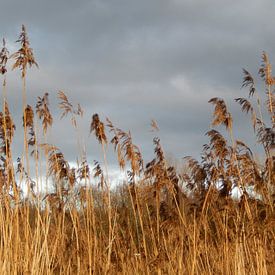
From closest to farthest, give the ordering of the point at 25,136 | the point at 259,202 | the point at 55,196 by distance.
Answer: the point at 25,136 → the point at 259,202 → the point at 55,196

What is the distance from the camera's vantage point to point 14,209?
15.5 feet

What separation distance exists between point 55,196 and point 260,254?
7.73 feet

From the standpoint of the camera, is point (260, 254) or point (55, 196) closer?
point (260, 254)

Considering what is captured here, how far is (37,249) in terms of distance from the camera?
4.53 metres

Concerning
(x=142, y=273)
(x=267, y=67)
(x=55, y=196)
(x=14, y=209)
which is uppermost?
(x=267, y=67)

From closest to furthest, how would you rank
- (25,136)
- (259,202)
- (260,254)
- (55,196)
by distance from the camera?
(25,136) < (260,254) < (259,202) < (55,196)

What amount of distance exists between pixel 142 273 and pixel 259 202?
1.46 metres

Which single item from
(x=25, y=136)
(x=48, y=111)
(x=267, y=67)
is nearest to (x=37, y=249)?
(x=25, y=136)

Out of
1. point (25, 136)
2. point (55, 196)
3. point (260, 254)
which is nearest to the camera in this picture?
point (25, 136)

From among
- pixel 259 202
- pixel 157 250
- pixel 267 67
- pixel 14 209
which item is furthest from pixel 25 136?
pixel 267 67

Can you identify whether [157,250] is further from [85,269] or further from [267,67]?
[267,67]

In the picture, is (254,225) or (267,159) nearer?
(254,225)

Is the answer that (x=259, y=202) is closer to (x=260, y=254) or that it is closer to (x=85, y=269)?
(x=260, y=254)

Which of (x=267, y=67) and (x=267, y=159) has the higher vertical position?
(x=267, y=67)
